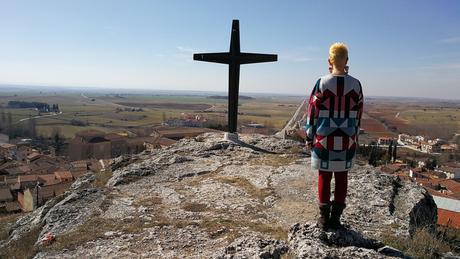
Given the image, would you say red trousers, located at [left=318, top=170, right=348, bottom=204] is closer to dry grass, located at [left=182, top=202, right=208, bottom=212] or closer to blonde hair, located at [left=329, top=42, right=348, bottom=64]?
blonde hair, located at [left=329, top=42, right=348, bottom=64]

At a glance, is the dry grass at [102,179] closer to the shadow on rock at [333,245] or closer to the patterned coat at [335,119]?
the shadow on rock at [333,245]

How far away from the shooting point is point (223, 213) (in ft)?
23.0

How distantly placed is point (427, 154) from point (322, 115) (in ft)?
303

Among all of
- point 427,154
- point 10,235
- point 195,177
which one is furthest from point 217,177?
point 427,154

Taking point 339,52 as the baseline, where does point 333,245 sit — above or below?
below

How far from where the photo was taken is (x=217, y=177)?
9.38 metres

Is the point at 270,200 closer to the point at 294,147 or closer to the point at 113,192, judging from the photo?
the point at 113,192

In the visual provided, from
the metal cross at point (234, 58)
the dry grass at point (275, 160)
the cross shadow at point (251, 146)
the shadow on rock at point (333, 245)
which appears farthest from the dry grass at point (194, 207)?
the metal cross at point (234, 58)

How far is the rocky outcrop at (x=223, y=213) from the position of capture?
518 cm

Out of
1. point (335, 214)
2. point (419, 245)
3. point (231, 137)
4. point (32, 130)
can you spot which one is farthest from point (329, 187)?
point (32, 130)

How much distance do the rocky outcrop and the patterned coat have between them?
3.42 feet

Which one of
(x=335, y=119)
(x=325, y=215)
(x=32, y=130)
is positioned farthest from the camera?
(x=32, y=130)

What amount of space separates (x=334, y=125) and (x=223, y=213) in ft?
10.2

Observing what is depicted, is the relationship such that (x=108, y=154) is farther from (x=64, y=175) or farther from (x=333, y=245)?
(x=333, y=245)
